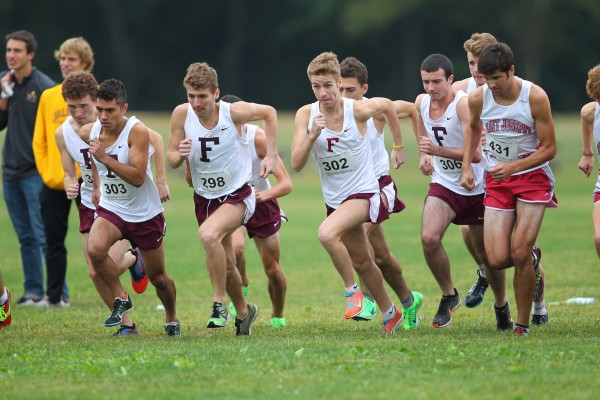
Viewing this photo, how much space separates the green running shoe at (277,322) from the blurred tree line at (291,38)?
48.2 meters

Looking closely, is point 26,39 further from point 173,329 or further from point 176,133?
point 173,329

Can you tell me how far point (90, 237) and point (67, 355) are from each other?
1.34m

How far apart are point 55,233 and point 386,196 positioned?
4169mm

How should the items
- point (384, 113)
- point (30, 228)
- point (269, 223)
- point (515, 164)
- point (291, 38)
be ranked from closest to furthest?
point (515, 164) < point (384, 113) < point (269, 223) < point (30, 228) < point (291, 38)

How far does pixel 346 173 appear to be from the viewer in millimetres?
9461

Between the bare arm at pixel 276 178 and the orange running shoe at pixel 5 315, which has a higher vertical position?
the bare arm at pixel 276 178

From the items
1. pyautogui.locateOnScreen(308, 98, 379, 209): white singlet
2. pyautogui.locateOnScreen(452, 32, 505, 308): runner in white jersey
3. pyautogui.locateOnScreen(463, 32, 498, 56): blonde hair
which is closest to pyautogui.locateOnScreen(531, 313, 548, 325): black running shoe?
pyautogui.locateOnScreen(452, 32, 505, 308): runner in white jersey

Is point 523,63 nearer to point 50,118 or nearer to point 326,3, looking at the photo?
point 326,3

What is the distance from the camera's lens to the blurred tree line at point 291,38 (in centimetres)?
5984

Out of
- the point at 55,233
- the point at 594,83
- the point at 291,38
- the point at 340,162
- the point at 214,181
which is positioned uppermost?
the point at 291,38

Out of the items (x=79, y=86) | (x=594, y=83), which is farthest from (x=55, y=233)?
(x=594, y=83)

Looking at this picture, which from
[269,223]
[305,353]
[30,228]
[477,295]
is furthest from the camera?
[30,228]

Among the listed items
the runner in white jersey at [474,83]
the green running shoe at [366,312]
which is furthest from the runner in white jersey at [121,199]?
the runner in white jersey at [474,83]

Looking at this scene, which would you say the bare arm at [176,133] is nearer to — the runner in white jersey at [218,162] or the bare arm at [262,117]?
the runner in white jersey at [218,162]
